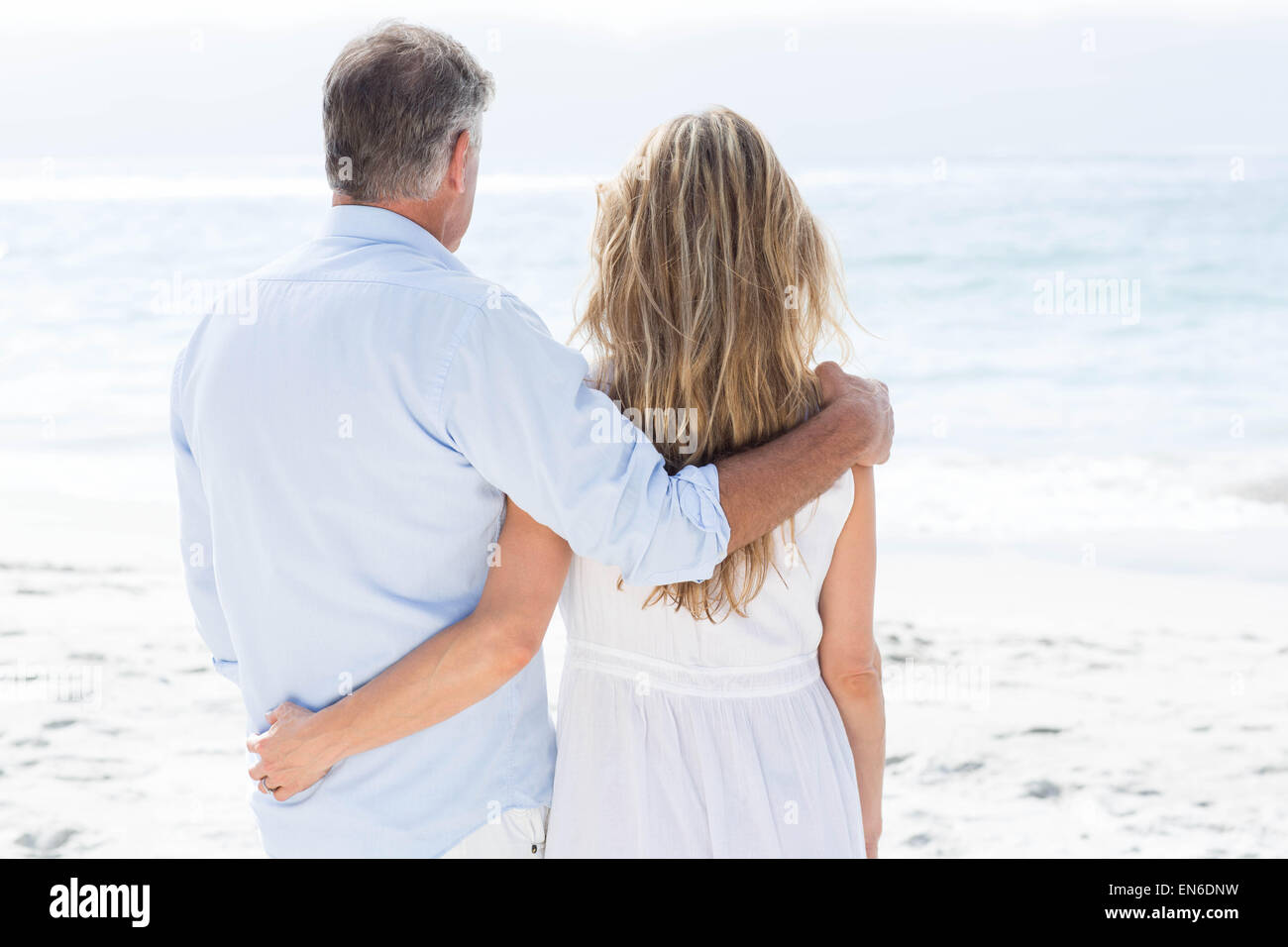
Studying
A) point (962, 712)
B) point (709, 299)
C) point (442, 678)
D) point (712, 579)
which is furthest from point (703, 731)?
point (962, 712)

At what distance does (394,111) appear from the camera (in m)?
1.46

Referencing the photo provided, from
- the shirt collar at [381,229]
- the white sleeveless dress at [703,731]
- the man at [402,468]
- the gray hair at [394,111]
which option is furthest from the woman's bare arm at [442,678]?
the gray hair at [394,111]

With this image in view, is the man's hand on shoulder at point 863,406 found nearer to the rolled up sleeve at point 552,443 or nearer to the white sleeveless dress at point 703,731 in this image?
the white sleeveless dress at point 703,731

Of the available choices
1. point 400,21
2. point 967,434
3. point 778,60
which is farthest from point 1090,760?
point 778,60

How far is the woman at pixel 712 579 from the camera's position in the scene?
1629mm

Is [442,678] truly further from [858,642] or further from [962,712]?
[962,712]

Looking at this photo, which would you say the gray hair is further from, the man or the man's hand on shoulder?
the man's hand on shoulder

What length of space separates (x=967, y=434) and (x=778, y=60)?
18901 mm

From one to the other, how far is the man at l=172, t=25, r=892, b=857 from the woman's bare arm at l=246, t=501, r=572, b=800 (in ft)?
0.11

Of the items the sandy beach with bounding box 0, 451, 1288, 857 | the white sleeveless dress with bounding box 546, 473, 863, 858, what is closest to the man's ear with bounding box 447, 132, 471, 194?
the white sleeveless dress with bounding box 546, 473, 863, 858

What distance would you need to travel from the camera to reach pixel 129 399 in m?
11.0

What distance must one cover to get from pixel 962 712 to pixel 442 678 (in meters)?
3.07

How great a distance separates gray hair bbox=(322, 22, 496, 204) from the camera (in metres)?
1.46
